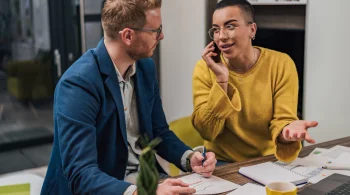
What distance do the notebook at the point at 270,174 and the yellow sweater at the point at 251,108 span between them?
0.96ft

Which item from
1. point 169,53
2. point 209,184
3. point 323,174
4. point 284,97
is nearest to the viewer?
point 209,184

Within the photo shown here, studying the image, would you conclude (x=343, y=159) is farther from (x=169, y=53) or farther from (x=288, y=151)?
(x=169, y=53)

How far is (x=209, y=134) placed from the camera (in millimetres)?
1859

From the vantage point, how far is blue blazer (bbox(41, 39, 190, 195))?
1.27m

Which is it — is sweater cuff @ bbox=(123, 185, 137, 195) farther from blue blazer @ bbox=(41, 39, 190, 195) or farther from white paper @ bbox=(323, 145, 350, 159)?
white paper @ bbox=(323, 145, 350, 159)

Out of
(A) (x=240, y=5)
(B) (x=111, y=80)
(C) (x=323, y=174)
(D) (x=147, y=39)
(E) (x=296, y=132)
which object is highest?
(A) (x=240, y=5)

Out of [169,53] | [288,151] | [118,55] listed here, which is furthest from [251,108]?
[169,53]

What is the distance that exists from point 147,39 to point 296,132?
25.6 inches

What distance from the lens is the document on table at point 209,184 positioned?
4.44 ft

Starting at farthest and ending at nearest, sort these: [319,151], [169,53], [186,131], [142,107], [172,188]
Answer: [169,53]
[186,131]
[319,151]
[142,107]
[172,188]

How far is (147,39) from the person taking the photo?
59.0 inches

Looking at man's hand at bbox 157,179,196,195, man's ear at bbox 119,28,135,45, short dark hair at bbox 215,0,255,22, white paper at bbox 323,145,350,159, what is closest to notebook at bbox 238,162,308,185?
white paper at bbox 323,145,350,159

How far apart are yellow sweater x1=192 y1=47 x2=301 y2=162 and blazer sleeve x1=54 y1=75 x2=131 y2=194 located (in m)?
0.61

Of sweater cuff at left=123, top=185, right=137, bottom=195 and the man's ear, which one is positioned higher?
the man's ear
